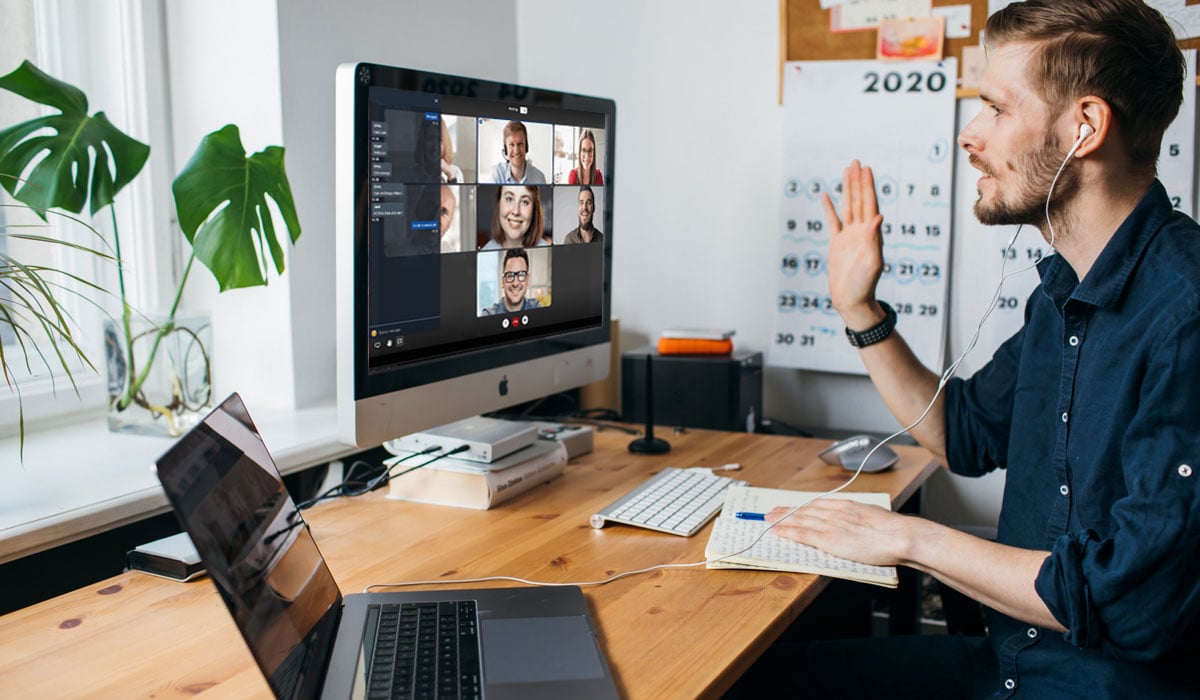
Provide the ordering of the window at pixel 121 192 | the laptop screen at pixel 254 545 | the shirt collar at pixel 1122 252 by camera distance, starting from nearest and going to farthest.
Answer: the laptop screen at pixel 254 545
the shirt collar at pixel 1122 252
the window at pixel 121 192

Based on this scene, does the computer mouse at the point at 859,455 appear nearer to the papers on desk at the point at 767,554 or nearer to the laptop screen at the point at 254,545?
the papers on desk at the point at 767,554

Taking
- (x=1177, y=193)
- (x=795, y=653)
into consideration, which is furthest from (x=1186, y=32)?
(x=795, y=653)

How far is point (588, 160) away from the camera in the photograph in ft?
5.58

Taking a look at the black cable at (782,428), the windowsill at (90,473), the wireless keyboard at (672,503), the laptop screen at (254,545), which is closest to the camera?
the laptop screen at (254,545)

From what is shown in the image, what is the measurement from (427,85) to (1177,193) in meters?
1.46

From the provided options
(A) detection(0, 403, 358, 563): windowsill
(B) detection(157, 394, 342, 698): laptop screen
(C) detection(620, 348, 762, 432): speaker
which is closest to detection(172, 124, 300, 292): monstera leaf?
(A) detection(0, 403, 358, 563): windowsill

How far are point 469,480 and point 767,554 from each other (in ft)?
1.52

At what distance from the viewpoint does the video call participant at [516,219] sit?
151 cm

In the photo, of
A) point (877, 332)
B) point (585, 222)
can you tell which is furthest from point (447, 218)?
point (877, 332)

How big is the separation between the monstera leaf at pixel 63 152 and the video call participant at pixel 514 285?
59 centimetres

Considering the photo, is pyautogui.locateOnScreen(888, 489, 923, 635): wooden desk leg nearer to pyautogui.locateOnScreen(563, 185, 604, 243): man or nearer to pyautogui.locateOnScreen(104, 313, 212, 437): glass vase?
pyautogui.locateOnScreen(563, 185, 604, 243): man

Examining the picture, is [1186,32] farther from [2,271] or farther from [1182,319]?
[2,271]

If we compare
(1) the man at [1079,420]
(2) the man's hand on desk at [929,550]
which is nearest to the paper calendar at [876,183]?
(1) the man at [1079,420]

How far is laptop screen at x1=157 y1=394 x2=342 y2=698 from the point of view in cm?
79
